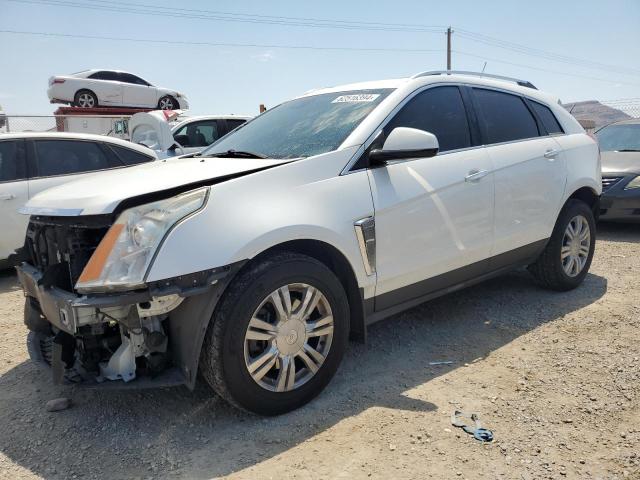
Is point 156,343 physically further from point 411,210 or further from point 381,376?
point 411,210

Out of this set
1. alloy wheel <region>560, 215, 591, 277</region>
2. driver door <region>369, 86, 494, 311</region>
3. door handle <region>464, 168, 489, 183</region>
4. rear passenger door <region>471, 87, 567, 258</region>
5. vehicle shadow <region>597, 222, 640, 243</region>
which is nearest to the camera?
driver door <region>369, 86, 494, 311</region>

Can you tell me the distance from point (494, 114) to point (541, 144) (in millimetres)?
564

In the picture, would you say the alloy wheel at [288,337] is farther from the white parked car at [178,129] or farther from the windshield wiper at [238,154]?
the white parked car at [178,129]

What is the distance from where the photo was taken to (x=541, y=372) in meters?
3.19

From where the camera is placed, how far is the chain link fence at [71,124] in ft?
43.8

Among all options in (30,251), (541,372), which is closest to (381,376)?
(541,372)

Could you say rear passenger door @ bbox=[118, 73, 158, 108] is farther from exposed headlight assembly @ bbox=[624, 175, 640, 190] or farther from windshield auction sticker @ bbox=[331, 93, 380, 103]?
windshield auction sticker @ bbox=[331, 93, 380, 103]

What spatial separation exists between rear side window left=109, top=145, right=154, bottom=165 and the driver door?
3.73m

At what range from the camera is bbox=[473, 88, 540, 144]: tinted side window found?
12.9 feet

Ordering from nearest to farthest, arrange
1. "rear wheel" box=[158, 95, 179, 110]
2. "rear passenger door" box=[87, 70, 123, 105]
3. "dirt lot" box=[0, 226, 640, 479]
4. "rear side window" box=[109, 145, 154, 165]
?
"dirt lot" box=[0, 226, 640, 479], "rear side window" box=[109, 145, 154, 165], "rear passenger door" box=[87, 70, 123, 105], "rear wheel" box=[158, 95, 179, 110]

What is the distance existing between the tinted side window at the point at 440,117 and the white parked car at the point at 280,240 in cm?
1

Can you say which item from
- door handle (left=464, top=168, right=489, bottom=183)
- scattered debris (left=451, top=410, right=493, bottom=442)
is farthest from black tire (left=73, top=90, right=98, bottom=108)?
scattered debris (left=451, top=410, right=493, bottom=442)

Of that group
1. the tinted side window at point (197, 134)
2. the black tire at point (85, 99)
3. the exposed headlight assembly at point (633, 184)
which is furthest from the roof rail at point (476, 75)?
the black tire at point (85, 99)

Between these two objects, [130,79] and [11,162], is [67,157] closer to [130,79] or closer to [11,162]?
[11,162]
